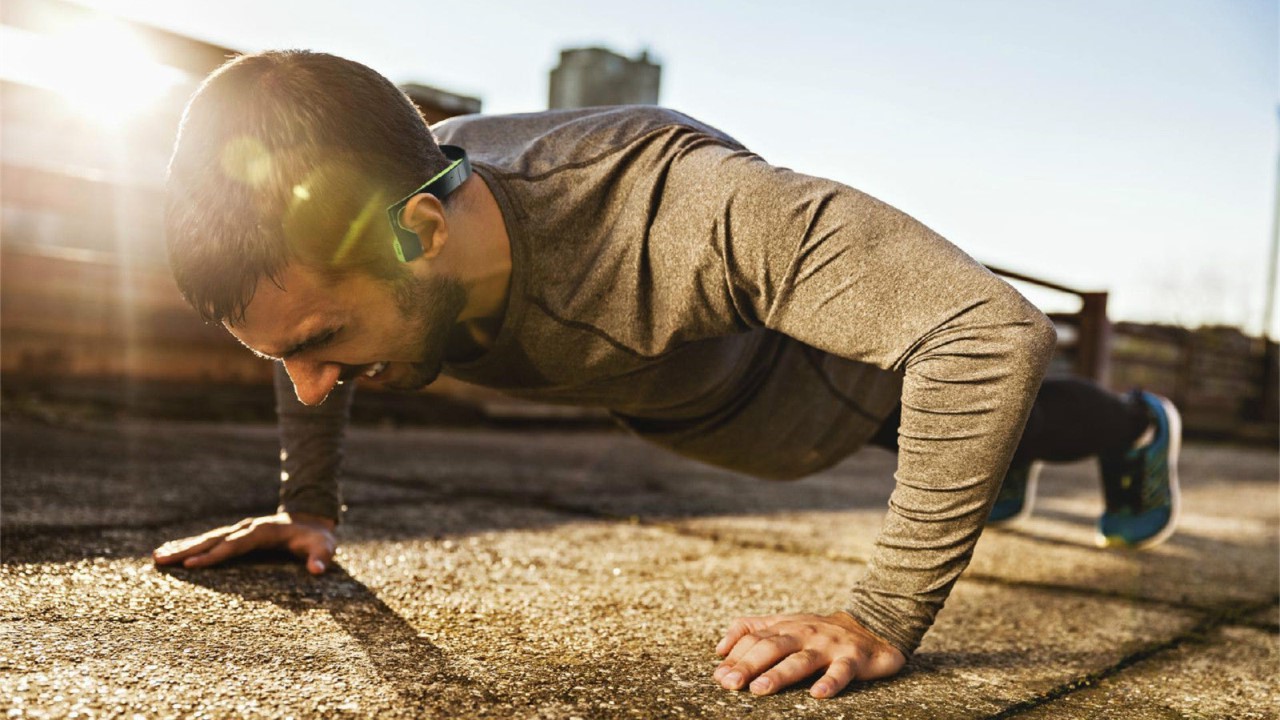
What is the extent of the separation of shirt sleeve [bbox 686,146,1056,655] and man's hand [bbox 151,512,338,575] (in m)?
0.74

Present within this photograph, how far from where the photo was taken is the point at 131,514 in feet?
5.55

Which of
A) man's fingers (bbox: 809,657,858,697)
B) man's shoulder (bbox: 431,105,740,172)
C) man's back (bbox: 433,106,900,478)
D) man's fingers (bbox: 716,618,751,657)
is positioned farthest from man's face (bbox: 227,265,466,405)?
man's fingers (bbox: 809,657,858,697)

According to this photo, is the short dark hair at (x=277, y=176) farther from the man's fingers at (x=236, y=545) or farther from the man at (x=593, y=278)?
the man's fingers at (x=236, y=545)

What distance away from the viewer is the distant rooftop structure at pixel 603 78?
379cm

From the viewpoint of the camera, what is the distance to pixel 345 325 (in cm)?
116

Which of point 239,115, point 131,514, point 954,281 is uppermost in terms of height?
point 239,115

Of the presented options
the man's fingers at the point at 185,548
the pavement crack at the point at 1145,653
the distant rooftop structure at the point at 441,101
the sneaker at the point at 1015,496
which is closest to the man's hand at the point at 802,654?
the pavement crack at the point at 1145,653

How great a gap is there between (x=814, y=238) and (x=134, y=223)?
3.94 m

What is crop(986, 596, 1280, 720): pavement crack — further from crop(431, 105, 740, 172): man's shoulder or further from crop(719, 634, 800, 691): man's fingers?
crop(431, 105, 740, 172): man's shoulder

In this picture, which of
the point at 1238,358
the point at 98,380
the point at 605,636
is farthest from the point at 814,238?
the point at 1238,358

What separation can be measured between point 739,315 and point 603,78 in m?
2.76

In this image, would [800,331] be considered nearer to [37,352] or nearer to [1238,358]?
[37,352]

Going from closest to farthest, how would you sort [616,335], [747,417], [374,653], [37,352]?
[374,653] → [616,335] → [747,417] → [37,352]

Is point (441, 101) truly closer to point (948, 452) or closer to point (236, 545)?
point (236, 545)
